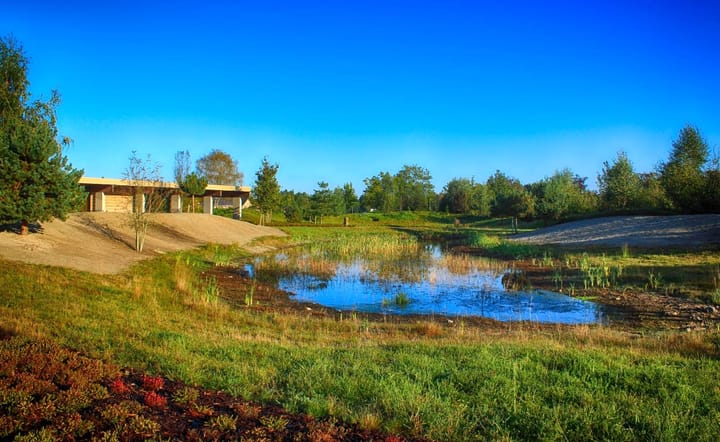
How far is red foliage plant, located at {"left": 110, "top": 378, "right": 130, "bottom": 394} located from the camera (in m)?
5.02

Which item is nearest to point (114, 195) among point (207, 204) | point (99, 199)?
point (99, 199)

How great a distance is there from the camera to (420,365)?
6.42m

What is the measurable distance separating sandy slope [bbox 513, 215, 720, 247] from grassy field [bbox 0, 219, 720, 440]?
20586 millimetres

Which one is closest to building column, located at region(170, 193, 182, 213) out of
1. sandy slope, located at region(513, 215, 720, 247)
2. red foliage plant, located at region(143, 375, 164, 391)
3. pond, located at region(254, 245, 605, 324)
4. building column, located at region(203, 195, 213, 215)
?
building column, located at region(203, 195, 213, 215)

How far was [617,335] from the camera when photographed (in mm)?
9195

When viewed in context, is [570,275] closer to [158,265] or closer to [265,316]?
[265,316]

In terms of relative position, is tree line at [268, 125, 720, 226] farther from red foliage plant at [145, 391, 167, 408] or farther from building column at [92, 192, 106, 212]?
red foliage plant at [145, 391, 167, 408]

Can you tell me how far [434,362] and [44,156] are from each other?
16530 millimetres

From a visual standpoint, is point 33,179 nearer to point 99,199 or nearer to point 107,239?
point 107,239

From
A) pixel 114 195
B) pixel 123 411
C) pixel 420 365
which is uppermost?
pixel 114 195

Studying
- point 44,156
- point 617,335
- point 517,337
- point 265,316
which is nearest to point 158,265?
point 44,156

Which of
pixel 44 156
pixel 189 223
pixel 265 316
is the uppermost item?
pixel 44 156

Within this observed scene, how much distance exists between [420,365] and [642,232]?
97.1ft

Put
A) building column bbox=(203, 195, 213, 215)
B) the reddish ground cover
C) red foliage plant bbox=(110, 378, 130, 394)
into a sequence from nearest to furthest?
the reddish ground cover, red foliage plant bbox=(110, 378, 130, 394), building column bbox=(203, 195, 213, 215)
